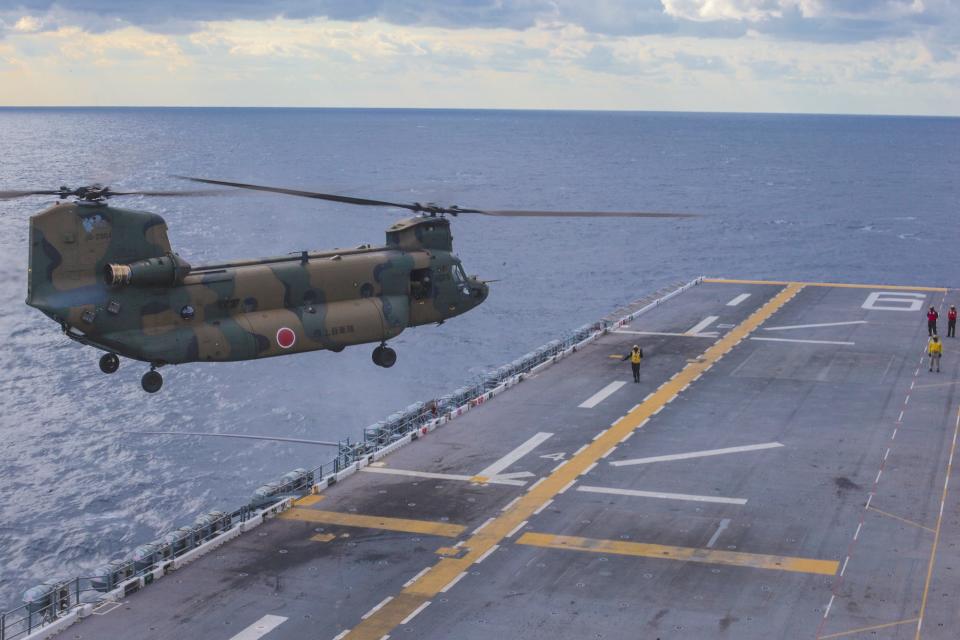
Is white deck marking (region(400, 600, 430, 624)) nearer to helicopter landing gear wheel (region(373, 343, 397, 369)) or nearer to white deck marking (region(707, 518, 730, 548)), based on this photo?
helicopter landing gear wheel (region(373, 343, 397, 369))

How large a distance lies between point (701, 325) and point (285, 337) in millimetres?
44965

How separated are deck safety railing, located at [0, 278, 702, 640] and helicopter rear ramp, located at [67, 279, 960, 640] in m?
0.69

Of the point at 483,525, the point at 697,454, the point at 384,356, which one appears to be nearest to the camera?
the point at 384,356

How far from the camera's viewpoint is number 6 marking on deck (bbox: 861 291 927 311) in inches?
3049

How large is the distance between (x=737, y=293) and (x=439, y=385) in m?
23.4

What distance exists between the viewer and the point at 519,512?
38562 millimetres

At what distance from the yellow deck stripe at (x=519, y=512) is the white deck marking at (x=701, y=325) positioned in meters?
5.15

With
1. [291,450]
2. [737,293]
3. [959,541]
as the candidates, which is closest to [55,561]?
[291,450]

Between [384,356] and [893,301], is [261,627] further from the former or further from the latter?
[893,301]

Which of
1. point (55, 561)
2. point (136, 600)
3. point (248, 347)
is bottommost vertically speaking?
point (55, 561)

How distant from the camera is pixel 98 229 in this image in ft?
92.9

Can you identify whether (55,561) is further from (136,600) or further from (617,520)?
(617,520)

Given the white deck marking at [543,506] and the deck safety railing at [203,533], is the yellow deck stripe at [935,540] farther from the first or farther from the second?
the deck safety railing at [203,533]

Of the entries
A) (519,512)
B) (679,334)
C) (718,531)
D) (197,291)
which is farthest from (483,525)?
(679,334)
